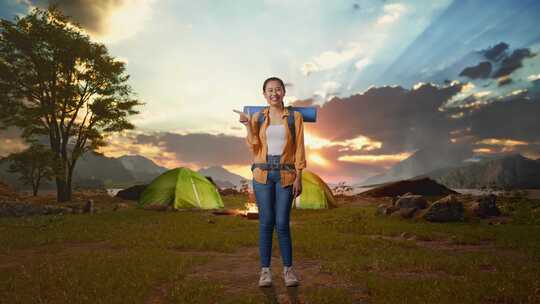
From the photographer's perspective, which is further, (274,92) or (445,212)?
(445,212)

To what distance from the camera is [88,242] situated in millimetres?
11203

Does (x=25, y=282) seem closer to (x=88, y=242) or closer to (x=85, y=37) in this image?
(x=88, y=242)

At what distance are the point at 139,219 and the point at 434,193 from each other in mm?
25614

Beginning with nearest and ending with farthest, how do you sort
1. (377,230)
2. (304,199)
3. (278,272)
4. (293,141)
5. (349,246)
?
(293,141) → (278,272) → (349,246) → (377,230) → (304,199)

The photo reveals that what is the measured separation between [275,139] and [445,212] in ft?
40.7

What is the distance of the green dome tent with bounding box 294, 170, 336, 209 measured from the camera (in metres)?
22.4

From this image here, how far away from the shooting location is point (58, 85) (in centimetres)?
2808

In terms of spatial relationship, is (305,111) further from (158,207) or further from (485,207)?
(158,207)

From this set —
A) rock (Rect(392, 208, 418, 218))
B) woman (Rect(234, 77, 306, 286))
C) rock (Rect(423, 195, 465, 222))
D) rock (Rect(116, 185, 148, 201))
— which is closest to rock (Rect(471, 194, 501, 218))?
rock (Rect(423, 195, 465, 222))

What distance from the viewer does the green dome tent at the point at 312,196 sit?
73.4 feet

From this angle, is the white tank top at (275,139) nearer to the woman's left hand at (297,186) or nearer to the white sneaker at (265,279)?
the woman's left hand at (297,186)

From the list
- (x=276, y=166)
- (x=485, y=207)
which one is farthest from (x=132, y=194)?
(x=276, y=166)

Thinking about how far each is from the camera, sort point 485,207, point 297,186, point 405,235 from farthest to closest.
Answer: point 485,207
point 405,235
point 297,186

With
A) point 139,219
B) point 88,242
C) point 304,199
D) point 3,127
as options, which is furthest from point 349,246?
point 3,127
